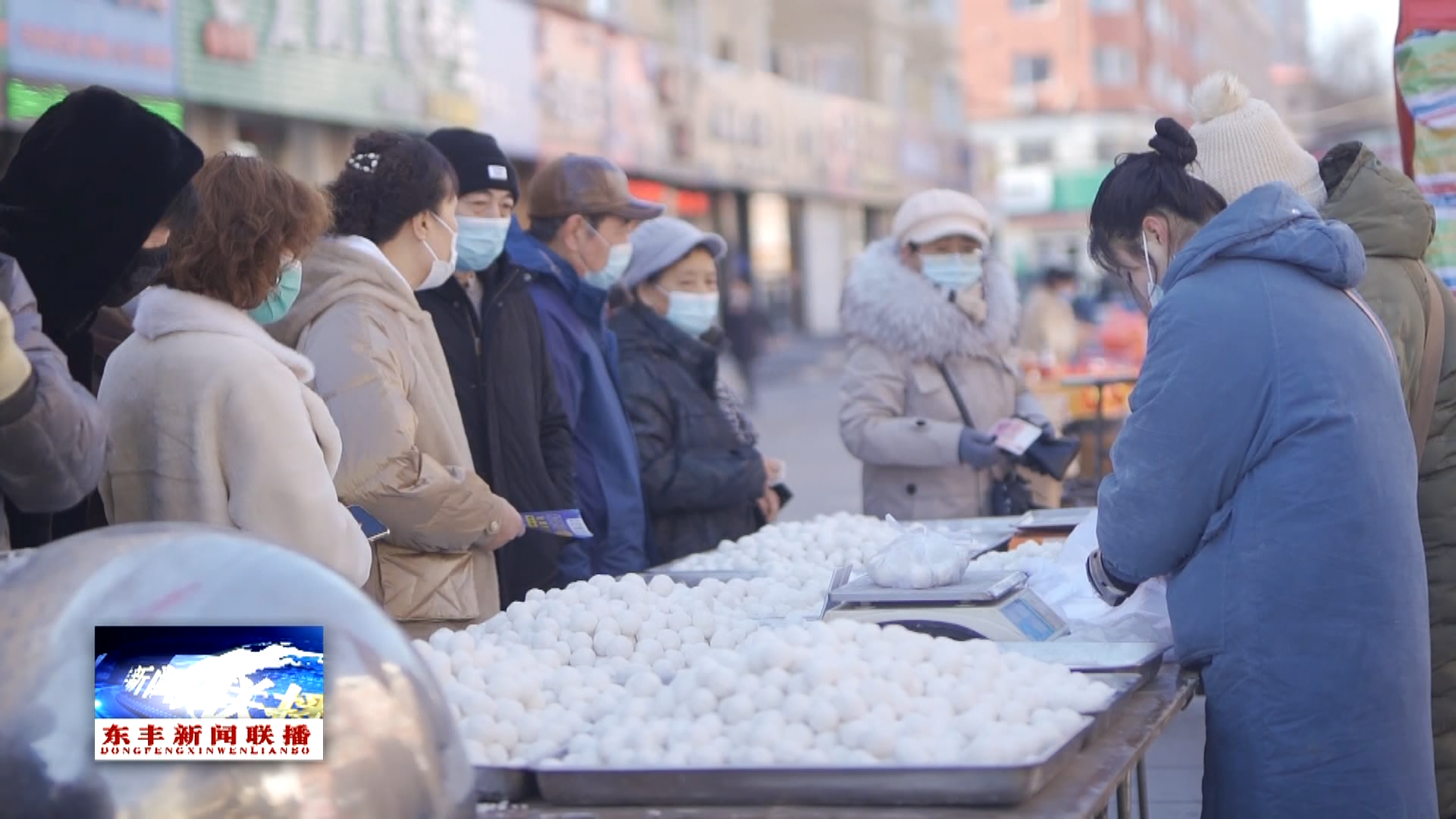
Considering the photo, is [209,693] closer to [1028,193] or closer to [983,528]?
[983,528]

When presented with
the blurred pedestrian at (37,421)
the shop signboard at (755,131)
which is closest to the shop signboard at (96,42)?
the blurred pedestrian at (37,421)

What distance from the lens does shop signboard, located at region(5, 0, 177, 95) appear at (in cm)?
1316

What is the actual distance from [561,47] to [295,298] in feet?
63.1

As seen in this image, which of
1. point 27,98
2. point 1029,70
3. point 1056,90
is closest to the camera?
point 27,98

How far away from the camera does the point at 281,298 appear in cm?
382

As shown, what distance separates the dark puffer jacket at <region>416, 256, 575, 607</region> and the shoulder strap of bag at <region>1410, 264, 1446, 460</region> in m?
2.23

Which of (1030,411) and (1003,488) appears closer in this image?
(1003,488)

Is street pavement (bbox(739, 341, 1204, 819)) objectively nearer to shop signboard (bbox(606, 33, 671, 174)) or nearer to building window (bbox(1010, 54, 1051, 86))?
shop signboard (bbox(606, 33, 671, 174))

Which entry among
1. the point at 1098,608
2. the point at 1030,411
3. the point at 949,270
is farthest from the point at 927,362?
the point at 1098,608

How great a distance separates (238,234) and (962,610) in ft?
5.22

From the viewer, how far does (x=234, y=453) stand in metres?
3.29

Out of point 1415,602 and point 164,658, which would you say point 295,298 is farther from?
point 1415,602

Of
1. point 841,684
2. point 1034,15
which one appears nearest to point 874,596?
point 841,684

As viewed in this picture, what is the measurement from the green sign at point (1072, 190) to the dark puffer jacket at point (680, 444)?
52.0 metres
